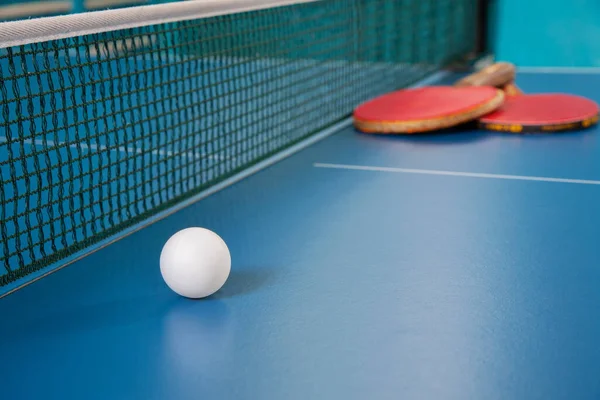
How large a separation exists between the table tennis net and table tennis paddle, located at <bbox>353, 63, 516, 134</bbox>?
28 cm

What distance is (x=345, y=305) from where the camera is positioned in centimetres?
224

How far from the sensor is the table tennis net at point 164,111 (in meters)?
2.56

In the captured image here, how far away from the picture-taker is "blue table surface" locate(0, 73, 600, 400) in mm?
1849

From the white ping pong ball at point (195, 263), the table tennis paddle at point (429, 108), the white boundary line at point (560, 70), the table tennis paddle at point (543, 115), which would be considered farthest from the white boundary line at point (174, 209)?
the white boundary line at point (560, 70)

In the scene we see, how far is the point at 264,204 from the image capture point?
3178 millimetres

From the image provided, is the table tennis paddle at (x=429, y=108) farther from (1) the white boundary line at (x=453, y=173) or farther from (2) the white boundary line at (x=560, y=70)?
(2) the white boundary line at (x=560, y=70)

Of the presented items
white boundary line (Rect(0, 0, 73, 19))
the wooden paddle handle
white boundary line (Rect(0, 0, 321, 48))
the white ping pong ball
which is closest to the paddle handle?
the wooden paddle handle

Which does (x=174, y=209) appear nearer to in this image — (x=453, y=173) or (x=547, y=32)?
(x=453, y=173)

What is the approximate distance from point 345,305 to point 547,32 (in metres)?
4.84

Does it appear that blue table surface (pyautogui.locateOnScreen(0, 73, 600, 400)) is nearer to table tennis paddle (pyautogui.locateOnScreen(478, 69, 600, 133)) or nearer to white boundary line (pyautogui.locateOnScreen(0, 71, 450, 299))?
white boundary line (pyautogui.locateOnScreen(0, 71, 450, 299))

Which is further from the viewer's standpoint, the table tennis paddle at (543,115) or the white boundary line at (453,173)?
the table tennis paddle at (543,115)

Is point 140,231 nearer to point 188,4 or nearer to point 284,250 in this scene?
point 284,250

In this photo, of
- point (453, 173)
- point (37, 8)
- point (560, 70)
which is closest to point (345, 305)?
point (453, 173)

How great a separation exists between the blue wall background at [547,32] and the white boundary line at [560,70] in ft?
0.15
